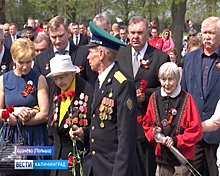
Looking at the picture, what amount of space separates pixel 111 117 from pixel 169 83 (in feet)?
5.31

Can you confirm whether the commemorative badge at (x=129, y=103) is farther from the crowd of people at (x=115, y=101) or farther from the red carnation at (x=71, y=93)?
the red carnation at (x=71, y=93)

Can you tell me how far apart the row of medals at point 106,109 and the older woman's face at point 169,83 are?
1.54 metres

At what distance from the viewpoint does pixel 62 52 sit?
6738 mm

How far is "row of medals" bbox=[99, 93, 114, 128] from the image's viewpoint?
4.43 meters

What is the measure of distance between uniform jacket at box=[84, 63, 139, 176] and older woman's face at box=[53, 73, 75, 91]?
563 mm

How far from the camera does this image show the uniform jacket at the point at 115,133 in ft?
14.0

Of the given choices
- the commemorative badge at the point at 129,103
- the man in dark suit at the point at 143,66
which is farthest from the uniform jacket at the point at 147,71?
the commemorative badge at the point at 129,103

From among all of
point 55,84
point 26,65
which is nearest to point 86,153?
point 55,84

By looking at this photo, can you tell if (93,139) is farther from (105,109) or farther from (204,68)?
(204,68)

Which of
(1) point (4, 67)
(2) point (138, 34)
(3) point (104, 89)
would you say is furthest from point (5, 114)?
(2) point (138, 34)

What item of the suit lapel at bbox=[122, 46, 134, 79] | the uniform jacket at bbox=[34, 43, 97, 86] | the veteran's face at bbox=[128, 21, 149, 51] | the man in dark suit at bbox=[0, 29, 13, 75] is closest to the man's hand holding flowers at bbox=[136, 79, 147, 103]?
the suit lapel at bbox=[122, 46, 134, 79]

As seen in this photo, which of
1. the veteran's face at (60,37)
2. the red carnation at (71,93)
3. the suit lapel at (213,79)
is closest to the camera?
the red carnation at (71,93)

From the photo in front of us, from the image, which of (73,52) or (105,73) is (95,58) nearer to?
(105,73)

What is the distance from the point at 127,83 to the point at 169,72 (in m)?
1.53
